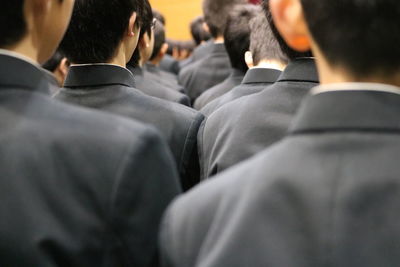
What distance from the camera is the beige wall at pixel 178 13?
8.13m

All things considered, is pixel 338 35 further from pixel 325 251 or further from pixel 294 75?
pixel 294 75

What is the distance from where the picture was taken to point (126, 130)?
945 mm

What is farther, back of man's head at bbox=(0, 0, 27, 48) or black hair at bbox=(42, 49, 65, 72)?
black hair at bbox=(42, 49, 65, 72)

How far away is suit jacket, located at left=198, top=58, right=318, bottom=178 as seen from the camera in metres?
1.46

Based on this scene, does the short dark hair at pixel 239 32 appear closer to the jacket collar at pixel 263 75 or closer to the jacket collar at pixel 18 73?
the jacket collar at pixel 263 75

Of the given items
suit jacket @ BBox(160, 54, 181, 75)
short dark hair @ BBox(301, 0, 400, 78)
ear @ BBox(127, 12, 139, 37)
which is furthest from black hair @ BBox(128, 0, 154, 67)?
suit jacket @ BBox(160, 54, 181, 75)

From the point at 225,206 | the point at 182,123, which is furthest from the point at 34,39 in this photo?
the point at 182,123

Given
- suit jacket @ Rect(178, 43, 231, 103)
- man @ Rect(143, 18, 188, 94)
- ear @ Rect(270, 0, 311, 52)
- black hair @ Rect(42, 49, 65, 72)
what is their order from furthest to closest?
man @ Rect(143, 18, 188, 94), suit jacket @ Rect(178, 43, 231, 103), black hair @ Rect(42, 49, 65, 72), ear @ Rect(270, 0, 311, 52)

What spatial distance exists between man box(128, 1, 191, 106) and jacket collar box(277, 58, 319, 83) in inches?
26.8

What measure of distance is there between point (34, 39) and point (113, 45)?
0.50 m

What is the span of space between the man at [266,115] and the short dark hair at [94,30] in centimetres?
39

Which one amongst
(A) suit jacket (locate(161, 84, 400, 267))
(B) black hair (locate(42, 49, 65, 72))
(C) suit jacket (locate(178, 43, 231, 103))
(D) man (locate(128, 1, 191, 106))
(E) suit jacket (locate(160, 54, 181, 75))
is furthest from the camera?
(E) suit jacket (locate(160, 54, 181, 75))

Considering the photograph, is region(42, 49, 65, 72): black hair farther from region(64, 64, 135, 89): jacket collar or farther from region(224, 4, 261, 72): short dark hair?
region(64, 64, 135, 89): jacket collar

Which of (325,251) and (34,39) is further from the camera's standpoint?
(34,39)
